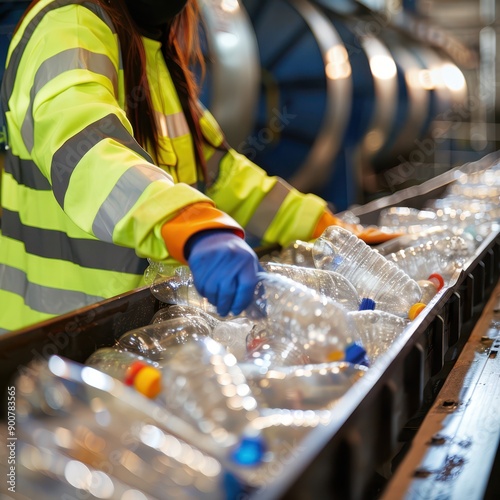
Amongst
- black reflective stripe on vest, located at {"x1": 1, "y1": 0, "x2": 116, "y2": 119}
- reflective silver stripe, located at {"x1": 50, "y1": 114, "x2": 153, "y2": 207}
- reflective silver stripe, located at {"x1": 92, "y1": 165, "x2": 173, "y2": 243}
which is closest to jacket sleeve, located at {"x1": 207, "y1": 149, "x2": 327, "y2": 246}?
black reflective stripe on vest, located at {"x1": 1, "y1": 0, "x2": 116, "y2": 119}

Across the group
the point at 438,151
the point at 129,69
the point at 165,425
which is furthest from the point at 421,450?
the point at 438,151

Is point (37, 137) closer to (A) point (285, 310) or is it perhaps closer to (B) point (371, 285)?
(A) point (285, 310)

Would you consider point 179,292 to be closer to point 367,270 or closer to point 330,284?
point 330,284

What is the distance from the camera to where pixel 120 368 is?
1230 millimetres

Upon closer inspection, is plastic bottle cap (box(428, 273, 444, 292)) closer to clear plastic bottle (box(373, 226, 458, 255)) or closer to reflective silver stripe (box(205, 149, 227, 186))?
clear plastic bottle (box(373, 226, 458, 255))

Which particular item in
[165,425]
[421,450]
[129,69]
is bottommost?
[421,450]

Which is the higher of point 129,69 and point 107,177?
point 129,69

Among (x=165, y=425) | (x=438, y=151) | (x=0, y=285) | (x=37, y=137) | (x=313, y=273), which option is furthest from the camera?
(x=438, y=151)

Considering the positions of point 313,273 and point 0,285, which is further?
point 0,285

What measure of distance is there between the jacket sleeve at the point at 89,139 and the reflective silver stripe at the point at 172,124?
0.20 meters

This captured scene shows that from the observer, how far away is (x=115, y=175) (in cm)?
131

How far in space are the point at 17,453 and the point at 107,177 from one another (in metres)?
0.57

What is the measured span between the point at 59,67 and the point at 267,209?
89 centimetres

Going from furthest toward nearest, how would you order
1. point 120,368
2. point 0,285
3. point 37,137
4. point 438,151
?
point 438,151 → point 0,285 → point 37,137 → point 120,368
